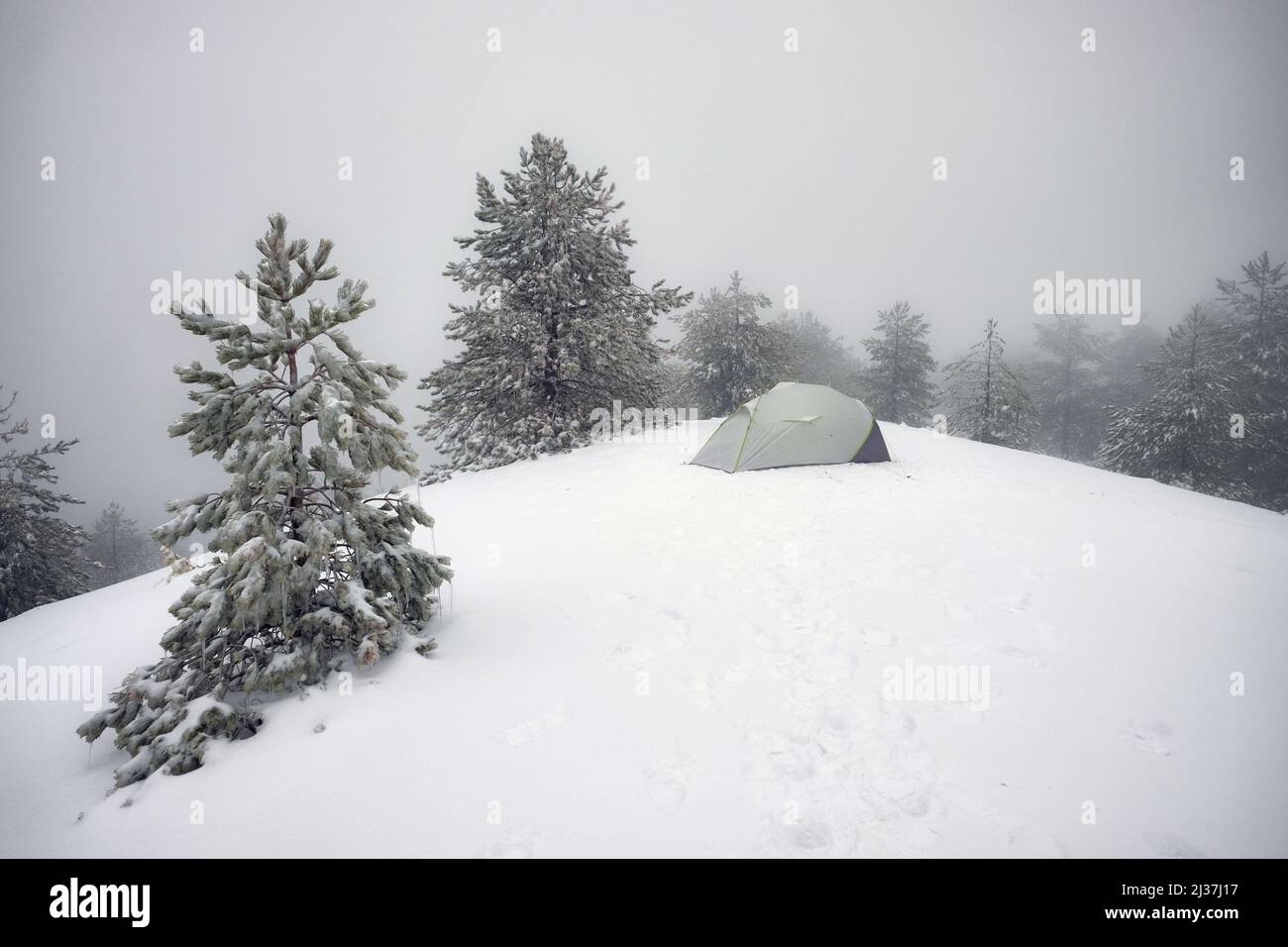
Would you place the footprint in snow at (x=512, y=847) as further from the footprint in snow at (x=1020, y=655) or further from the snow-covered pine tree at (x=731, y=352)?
the snow-covered pine tree at (x=731, y=352)

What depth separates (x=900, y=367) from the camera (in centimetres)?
2888

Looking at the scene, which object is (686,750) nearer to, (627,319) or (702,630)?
(702,630)

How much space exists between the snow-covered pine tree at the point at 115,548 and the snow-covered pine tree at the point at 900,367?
4940 centimetres

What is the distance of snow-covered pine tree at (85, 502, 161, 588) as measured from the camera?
3794cm

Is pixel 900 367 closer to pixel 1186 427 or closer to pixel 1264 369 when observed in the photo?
pixel 1186 427

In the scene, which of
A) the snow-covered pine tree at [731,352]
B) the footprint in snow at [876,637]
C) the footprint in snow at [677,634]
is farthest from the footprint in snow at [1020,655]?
the snow-covered pine tree at [731,352]

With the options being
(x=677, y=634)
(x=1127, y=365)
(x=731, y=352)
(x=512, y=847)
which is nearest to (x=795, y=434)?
(x=677, y=634)

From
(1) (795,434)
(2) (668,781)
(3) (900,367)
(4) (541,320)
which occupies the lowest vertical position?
(2) (668,781)

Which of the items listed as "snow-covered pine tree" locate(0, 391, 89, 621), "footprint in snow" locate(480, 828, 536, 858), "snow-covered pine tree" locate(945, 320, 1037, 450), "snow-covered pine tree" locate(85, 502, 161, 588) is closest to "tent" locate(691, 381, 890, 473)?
"footprint in snow" locate(480, 828, 536, 858)

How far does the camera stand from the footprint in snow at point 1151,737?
346 cm

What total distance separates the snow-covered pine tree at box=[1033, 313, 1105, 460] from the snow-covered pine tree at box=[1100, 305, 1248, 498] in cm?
1231

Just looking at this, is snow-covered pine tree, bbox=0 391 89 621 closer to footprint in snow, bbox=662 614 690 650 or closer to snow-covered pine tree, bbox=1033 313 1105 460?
footprint in snow, bbox=662 614 690 650

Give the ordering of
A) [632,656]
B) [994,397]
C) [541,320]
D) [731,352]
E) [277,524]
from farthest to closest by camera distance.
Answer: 1. [731,352]
2. [994,397]
3. [541,320]
4. [632,656]
5. [277,524]

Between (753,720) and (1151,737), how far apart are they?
2705 millimetres
